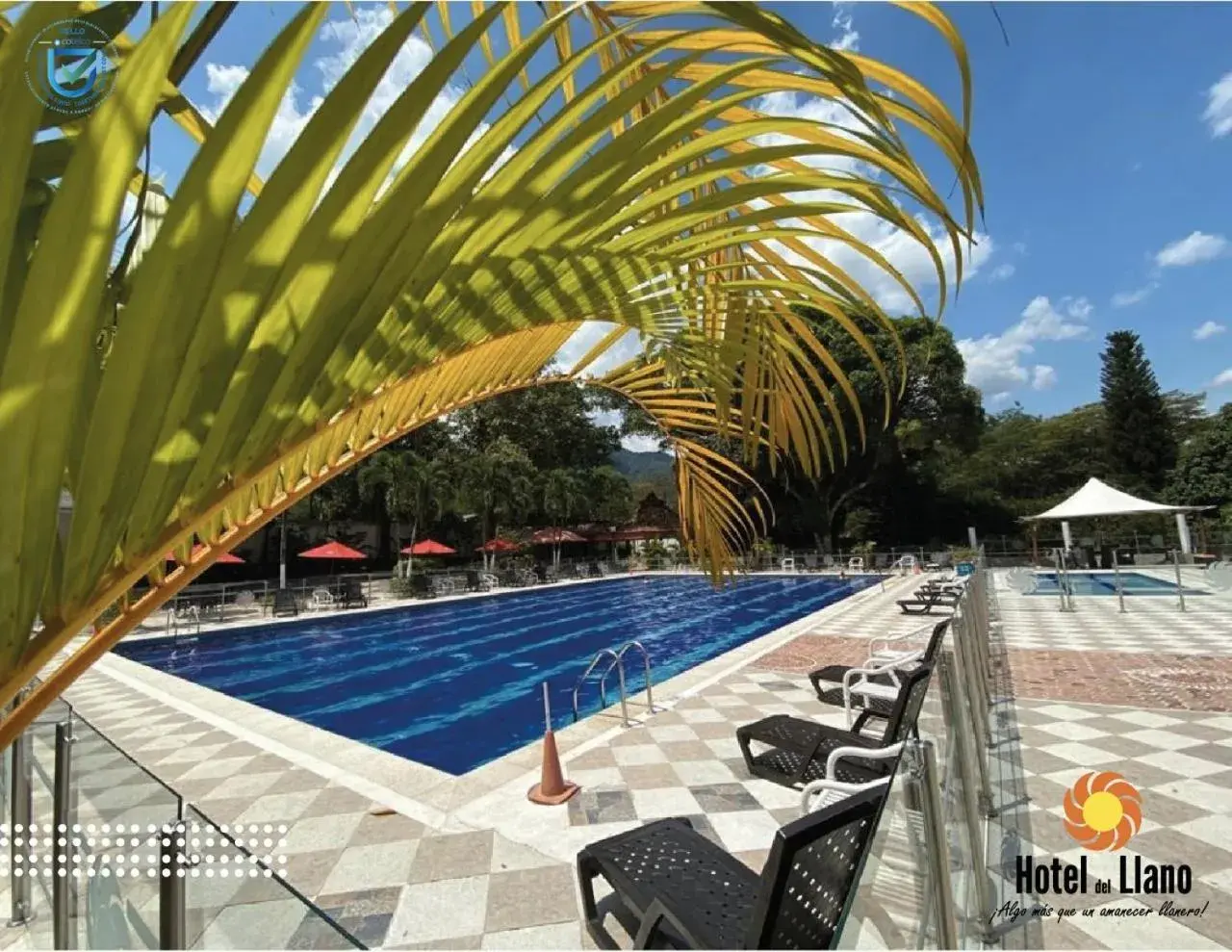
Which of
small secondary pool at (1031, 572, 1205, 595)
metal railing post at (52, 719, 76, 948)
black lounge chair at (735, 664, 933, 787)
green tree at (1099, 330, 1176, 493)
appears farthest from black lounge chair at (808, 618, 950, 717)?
green tree at (1099, 330, 1176, 493)

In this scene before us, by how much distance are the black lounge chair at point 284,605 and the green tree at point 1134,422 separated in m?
47.9

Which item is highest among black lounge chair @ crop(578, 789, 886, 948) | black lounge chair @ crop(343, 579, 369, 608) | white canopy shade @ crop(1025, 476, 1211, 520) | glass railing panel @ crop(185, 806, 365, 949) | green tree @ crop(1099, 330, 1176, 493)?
green tree @ crop(1099, 330, 1176, 493)

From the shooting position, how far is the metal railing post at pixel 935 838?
1885 millimetres

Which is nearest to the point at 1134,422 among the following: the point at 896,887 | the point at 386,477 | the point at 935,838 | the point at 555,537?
the point at 555,537

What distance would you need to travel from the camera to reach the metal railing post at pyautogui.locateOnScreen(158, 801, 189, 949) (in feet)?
6.23

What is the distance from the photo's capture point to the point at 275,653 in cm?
1363

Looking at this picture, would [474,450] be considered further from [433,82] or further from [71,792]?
[433,82]

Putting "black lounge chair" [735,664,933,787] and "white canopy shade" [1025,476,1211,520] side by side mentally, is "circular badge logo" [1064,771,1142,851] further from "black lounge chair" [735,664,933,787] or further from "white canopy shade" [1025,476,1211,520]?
"white canopy shade" [1025,476,1211,520]

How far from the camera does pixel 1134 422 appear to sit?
43250 millimetres

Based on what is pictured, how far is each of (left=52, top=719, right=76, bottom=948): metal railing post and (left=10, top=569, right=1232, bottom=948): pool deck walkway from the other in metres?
0.33

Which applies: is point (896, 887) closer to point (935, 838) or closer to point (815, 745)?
point (935, 838)

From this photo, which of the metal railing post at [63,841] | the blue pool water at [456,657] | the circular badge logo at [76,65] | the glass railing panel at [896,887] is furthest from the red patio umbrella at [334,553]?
the circular badge logo at [76,65]

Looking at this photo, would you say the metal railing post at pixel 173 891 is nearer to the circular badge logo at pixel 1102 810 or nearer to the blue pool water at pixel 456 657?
the circular badge logo at pixel 1102 810

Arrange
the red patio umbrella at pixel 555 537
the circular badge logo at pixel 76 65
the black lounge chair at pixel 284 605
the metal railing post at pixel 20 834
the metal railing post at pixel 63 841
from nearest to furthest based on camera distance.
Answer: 1. the circular badge logo at pixel 76 65
2. the metal railing post at pixel 63 841
3. the metal railing post at pixel 20 834
4. the black lounge chair at pixel 284 605
5. the red patio umbrella at pixel 555 537
